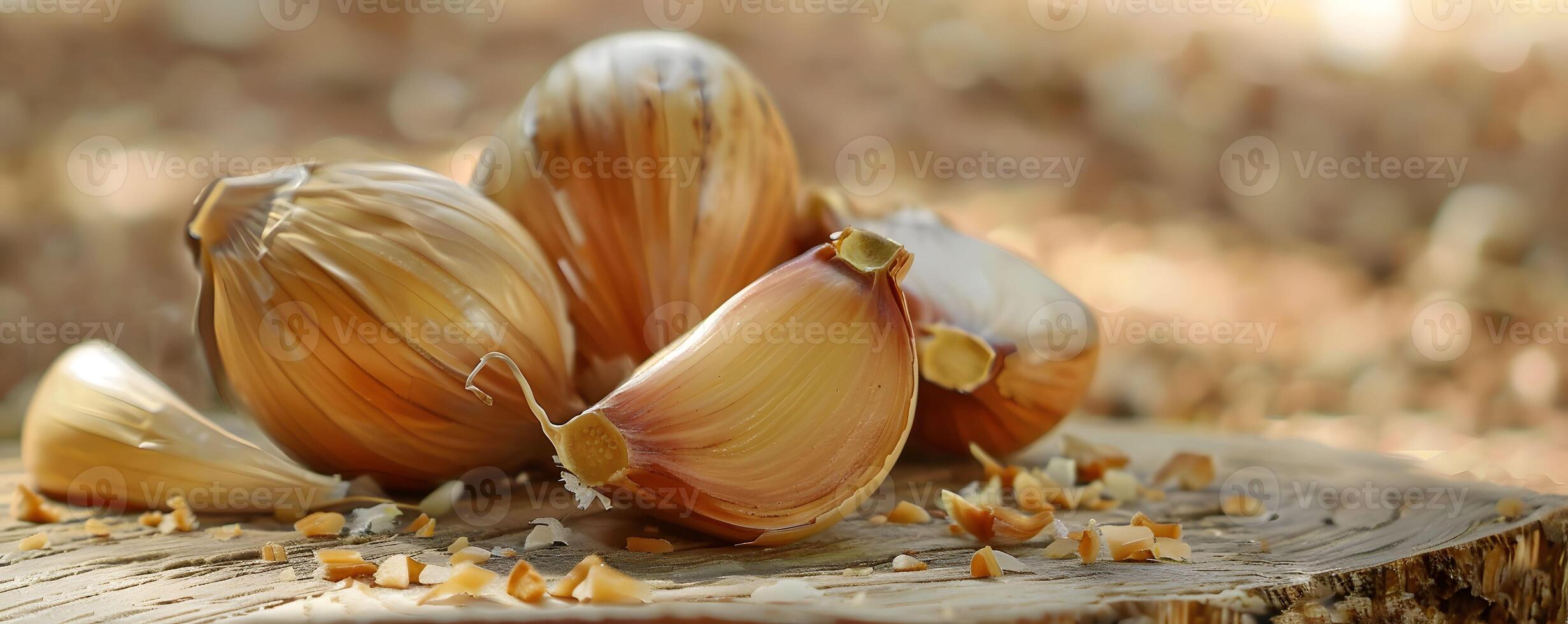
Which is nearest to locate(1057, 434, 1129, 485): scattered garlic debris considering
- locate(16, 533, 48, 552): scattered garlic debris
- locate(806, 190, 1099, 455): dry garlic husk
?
locate(806, 190, 1099, 455): dry garlic husk

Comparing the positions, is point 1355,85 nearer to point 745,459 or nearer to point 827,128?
point 827,128

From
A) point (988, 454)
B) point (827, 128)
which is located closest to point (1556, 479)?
point (988, 454)

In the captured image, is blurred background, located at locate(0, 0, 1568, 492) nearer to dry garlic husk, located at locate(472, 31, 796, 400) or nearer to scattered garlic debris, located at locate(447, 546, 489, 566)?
dry garlic husk, located at locate(472, 31, 796, 400)

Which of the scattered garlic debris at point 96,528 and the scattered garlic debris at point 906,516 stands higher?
the scattered garlic debris at point 906,516

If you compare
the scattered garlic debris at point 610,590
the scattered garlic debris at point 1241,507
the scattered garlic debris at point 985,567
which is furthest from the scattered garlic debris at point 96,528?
the scattered garlic debris at point 1241,507

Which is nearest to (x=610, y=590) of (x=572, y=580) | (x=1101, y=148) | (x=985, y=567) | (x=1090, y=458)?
(x=572, y=580)

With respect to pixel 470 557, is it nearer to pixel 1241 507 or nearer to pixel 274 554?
pixel 274 554

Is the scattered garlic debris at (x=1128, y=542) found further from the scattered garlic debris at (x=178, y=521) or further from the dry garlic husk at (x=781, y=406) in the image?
the scattered garlic debris at (x=178, y=521)
